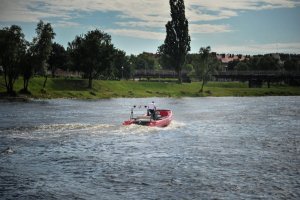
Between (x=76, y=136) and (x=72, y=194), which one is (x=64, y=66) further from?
(x=72, y=194)

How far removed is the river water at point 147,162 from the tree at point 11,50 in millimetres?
49670

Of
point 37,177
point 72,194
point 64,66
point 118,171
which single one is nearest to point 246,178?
point 118,171

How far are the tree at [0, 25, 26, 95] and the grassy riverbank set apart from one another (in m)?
5.41

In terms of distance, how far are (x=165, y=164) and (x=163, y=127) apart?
69.0ft

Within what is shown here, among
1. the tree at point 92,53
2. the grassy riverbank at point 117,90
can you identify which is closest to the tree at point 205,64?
the grassy riverbank at point 117,90

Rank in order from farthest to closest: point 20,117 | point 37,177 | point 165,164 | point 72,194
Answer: point 20,117
point 165,164
point 37,177
point 72,194

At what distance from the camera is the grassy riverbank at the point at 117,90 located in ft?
364

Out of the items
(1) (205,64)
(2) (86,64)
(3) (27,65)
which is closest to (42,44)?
(3) (27,65)

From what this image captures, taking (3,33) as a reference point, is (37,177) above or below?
below

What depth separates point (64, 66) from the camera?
141250mm

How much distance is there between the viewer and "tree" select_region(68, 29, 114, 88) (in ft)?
407

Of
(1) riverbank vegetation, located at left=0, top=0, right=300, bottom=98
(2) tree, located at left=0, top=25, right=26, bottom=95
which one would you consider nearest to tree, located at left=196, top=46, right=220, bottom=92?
(1) riverbank vegetation, located at left=0, top=0, right=300, bottom=98

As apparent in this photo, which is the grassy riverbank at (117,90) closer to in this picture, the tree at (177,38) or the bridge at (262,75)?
the bridge at (262,75)

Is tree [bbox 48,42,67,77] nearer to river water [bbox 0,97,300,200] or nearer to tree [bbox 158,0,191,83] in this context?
tree [bbox 158,0,191,83]
